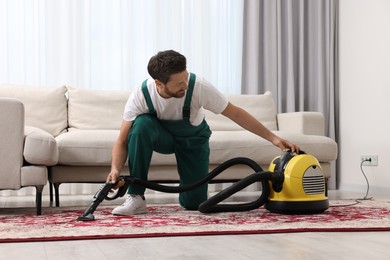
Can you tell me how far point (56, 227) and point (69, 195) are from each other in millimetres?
2411

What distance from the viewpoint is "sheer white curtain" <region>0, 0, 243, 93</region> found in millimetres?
4707

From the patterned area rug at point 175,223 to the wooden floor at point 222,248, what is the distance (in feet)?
0.30

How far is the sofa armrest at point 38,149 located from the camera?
286 cm

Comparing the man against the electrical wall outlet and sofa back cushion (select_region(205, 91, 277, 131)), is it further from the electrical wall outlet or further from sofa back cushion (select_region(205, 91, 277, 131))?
the electrical wall outlet

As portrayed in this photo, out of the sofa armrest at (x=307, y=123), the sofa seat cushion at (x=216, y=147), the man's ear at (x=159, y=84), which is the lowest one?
the sofa seat cushion at (x=216, y=147)

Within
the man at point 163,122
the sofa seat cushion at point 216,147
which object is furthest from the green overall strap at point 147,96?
the sofa seat cushion at point 216,147

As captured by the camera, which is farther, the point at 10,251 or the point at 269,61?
the point at 269,61

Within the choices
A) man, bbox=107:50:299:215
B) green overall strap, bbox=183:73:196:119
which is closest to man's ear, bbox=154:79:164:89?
man, bbox=107:50:299:215

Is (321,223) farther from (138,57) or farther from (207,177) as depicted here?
(138,57)

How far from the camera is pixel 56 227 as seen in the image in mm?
2311

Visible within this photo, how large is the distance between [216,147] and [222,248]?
6.29 feet

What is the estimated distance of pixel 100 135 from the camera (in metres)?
→ 3.54

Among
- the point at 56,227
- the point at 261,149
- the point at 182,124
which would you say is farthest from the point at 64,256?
the point at 261,149

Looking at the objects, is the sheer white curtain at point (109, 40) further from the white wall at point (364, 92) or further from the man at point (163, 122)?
the man at point (163, 122)
